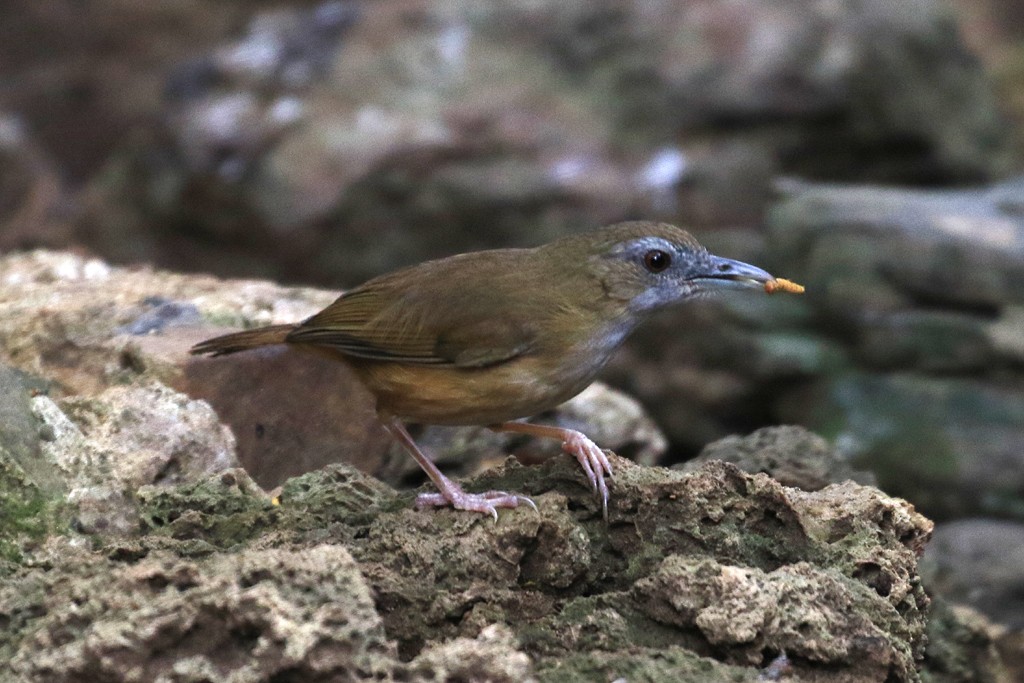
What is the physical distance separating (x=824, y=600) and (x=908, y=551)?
1.48 feet

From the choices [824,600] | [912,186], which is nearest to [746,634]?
[824,600]

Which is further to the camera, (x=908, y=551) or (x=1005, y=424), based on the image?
(x=1005, y=424)

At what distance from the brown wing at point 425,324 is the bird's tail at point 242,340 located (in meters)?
0.04

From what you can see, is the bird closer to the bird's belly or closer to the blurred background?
the bird's belly

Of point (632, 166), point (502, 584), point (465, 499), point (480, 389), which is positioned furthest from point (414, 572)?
point (632, 166)

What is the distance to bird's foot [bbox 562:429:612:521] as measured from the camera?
3.44 metres

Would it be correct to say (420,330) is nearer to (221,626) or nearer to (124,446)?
(124,446)

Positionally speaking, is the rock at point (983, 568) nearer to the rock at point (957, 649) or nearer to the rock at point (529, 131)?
the rock at point (957, 649)

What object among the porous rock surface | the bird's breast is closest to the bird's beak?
the bird's breast

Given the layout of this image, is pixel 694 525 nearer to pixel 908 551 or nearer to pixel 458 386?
pixel 908 551

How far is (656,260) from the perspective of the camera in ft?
13.5

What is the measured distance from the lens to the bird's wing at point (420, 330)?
394 centimetres

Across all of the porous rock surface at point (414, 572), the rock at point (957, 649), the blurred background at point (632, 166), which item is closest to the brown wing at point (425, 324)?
the porous rock surface at point (414, 572)

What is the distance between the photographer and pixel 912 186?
29.5 ft
